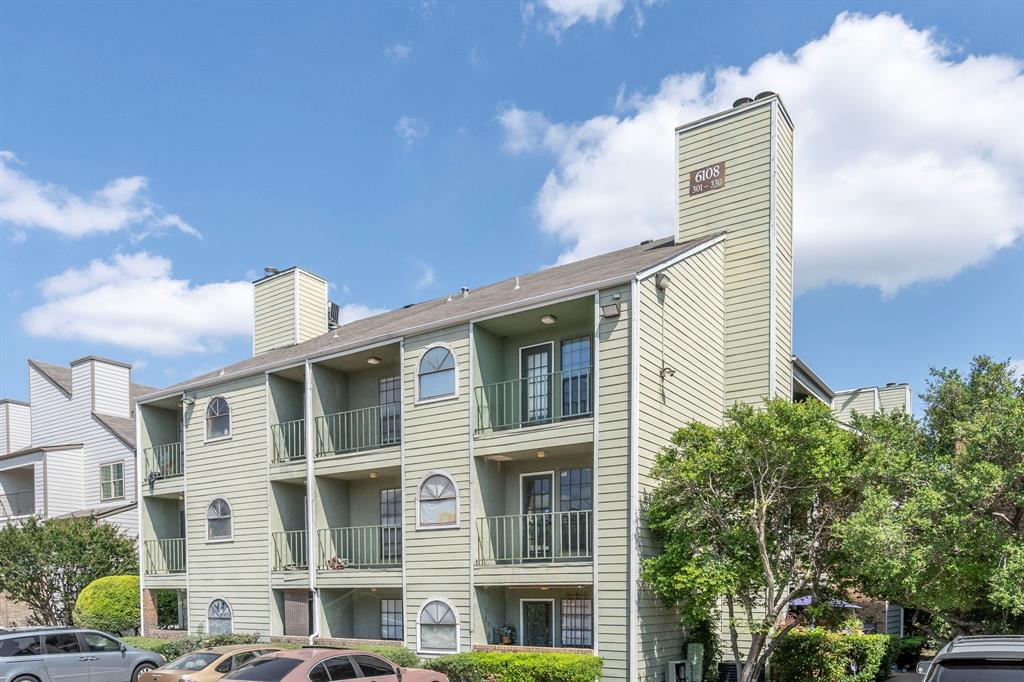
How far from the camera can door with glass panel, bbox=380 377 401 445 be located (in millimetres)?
21906

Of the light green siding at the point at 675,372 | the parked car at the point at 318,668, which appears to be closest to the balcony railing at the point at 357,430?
the light green siding at the point at 675,372

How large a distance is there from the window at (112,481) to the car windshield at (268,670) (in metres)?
20.4

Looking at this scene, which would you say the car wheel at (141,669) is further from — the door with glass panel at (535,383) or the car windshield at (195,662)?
the door with glass panel at (535,383)

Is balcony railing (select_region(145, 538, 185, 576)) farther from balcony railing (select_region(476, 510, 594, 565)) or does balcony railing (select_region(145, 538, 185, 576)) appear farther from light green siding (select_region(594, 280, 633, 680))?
light green siding (select_region(594, 280, 633, 680))

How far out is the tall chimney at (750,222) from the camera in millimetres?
20734

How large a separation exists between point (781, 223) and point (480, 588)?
36.9 ft

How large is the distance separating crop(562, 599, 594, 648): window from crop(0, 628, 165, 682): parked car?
28.9ft

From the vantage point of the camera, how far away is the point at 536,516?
18.3m

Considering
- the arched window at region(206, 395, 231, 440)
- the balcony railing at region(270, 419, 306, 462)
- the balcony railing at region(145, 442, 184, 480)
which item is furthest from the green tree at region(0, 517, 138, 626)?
the balcony railing at region(270, 419, 306, 462)

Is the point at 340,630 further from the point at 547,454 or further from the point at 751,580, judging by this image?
the point at 751,580

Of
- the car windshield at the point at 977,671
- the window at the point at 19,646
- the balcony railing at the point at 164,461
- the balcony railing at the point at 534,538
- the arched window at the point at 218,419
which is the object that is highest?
the arched window at the point at 218,419

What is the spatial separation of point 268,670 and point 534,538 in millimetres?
6539

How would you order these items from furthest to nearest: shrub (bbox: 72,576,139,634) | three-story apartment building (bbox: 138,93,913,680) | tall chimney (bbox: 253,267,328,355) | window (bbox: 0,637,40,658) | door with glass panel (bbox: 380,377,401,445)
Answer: tall chimney (bbox: 253,267,328,355) → shrub (bbox: 72,576,139,634) → door with glass panel (bbox: 380,377,401,445) → window (bbox: 0,637,40,658) → three-story apartment building (bbox: 138,93,913,680)

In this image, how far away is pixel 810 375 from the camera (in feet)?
80.9
